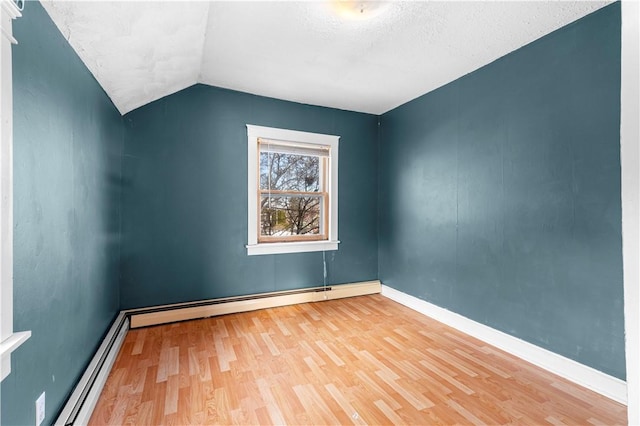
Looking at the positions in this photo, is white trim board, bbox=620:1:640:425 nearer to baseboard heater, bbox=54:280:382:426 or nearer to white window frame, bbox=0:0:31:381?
white window frame, bbox=0:0:31:381

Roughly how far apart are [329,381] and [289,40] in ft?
8.62

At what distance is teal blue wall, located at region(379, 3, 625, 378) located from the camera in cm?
198

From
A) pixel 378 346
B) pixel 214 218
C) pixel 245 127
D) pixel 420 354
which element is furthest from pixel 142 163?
pixel 420 354

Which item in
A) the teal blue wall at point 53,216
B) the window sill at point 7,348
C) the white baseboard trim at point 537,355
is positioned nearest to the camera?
the window sill at point 7,348

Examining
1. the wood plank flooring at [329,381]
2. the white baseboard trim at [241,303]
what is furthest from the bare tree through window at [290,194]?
the wood plank flooring at [329,381]

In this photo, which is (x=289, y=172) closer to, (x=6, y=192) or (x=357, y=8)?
(x=357, y=8)

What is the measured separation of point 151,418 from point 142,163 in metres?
2.35

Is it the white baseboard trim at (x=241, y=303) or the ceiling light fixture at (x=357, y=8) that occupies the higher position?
the ceiling light fixture at (x=357, y=8)

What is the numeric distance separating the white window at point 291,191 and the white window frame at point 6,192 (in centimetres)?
244

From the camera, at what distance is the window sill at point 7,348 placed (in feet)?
3.29

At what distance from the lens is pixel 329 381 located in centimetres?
209

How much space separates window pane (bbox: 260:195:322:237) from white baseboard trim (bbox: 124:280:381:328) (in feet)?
2.54

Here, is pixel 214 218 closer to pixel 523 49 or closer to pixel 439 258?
pixel 439 258

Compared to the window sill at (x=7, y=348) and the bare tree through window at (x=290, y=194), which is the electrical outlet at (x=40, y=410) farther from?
the bare tree through window at (x=290, y=194)
